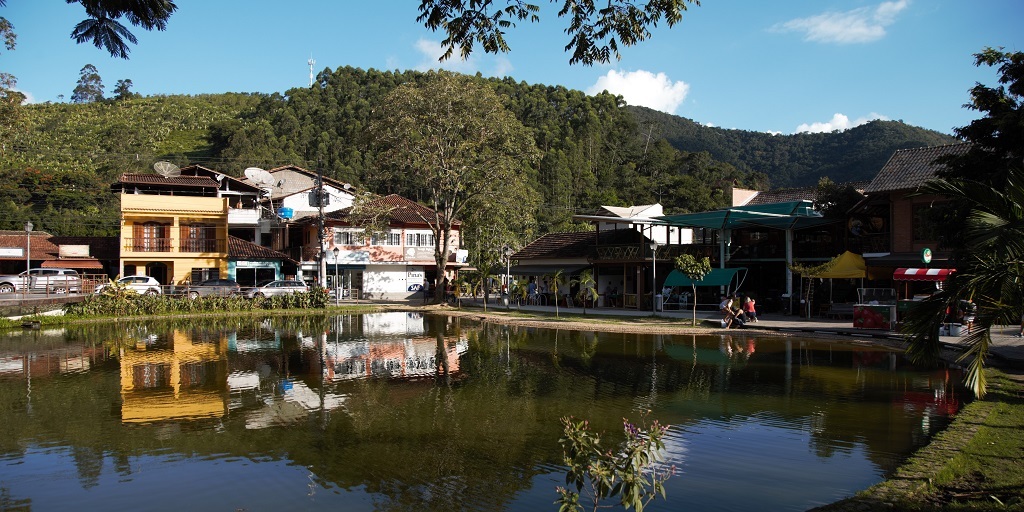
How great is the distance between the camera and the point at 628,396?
1284cm

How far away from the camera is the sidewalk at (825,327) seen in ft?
56.9

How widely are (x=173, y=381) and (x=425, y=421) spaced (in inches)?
273

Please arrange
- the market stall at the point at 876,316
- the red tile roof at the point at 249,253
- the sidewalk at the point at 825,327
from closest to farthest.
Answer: the sidewalk at the point at 825,327 < the market stall at the point at 876,316 < the red tile roof at the point at 249,253

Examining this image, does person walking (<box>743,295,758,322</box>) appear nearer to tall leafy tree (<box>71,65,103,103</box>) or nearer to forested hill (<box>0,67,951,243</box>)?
forested hill (<box>0,67,951,243</box>)

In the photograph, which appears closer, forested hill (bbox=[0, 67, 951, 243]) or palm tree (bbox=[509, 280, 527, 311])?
palm tree (bbox=[509, 280, 527, 311])

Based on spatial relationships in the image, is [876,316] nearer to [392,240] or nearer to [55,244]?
[392,240]

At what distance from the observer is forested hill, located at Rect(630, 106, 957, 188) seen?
259 feet

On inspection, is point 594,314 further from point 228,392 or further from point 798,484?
point 798,484

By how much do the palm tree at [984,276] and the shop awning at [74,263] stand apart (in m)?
46.4

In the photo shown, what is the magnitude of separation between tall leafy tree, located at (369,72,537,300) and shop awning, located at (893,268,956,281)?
18787 millimetres

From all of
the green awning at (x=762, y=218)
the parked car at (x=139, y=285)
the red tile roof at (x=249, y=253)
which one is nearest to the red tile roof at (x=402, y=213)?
the red tile roof at (x=249, y=253)

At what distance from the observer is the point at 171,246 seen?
4275 cm

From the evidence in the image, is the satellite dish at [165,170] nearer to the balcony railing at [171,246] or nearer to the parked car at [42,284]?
the balcony railing at [171,246]

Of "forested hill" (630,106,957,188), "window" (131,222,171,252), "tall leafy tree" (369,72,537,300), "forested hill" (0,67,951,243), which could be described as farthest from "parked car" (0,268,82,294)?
"forested hill" (630,106,957,188)
